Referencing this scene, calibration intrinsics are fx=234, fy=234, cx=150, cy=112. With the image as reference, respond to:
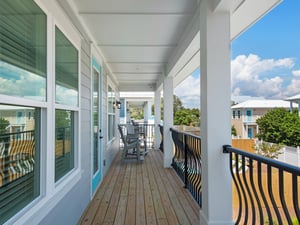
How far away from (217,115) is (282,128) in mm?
13783

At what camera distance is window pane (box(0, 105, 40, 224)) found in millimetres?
1252

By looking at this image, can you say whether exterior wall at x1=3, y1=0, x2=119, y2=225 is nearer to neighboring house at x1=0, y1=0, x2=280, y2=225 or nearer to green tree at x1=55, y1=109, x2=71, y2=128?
neighboring house at x1=0, y1=0, x2=280, y2=225

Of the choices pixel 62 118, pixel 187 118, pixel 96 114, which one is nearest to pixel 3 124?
pixel 62 118

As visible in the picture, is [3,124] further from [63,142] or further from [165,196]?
[165,196]

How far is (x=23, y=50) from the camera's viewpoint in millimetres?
1442

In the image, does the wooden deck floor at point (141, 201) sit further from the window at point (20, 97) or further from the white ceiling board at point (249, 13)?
the white ceiling board at point (249, 13)

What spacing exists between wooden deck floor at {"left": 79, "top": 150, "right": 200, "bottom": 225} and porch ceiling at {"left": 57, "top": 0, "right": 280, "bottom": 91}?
2.17 m

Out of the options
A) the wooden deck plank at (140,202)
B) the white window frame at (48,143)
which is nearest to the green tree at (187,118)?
the wooden deck plank at (140,202)

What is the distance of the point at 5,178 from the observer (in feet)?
4.17

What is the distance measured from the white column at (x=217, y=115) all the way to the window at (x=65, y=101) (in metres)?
1.34

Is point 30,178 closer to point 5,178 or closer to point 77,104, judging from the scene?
point 5,178

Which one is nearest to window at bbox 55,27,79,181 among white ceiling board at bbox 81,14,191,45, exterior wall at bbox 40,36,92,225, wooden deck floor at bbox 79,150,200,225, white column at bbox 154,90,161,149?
exterior wall at bbox 40,36,92,225

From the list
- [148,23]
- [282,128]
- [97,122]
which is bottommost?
[282,128]

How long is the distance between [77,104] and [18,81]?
4.36ft
